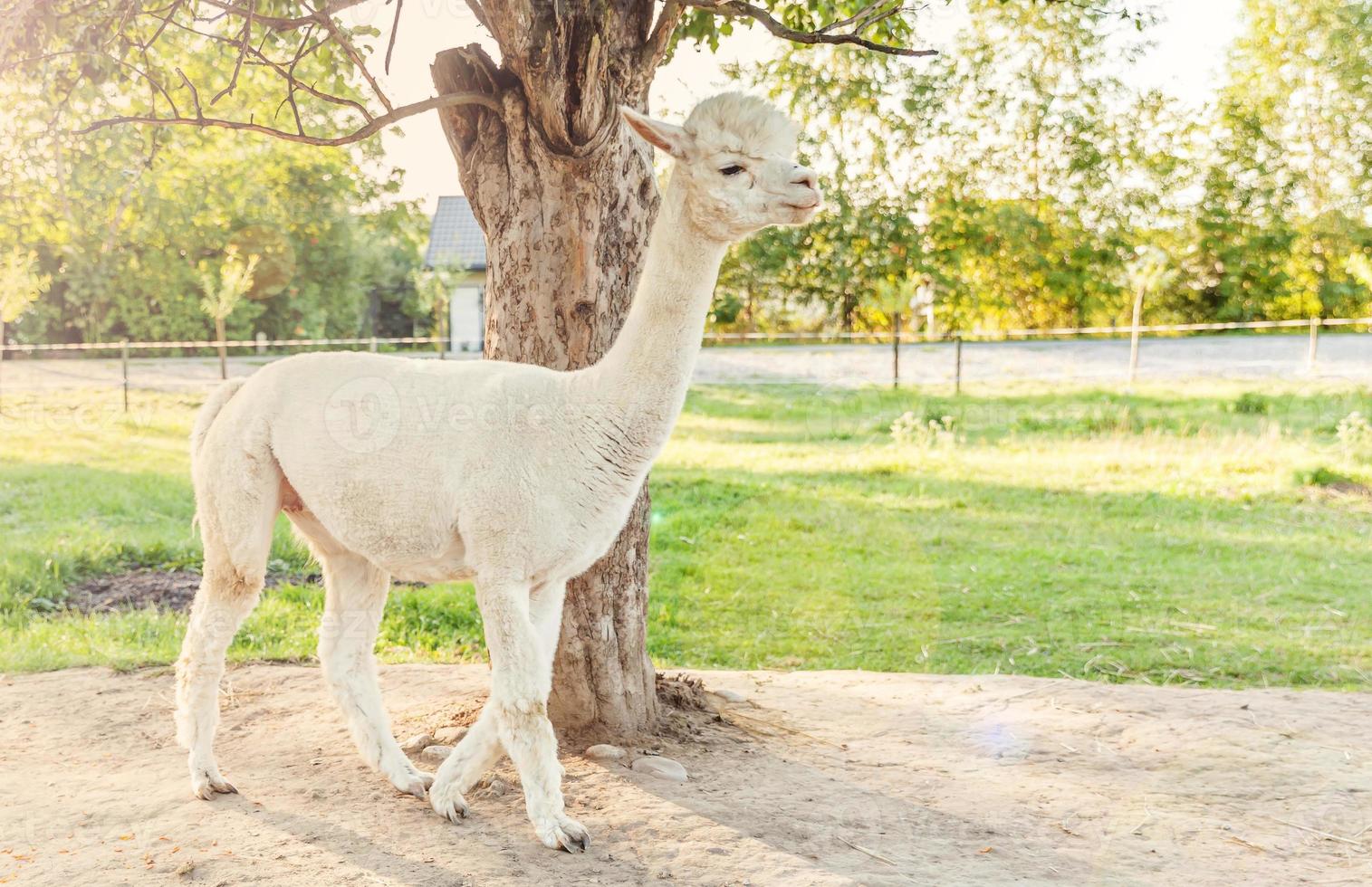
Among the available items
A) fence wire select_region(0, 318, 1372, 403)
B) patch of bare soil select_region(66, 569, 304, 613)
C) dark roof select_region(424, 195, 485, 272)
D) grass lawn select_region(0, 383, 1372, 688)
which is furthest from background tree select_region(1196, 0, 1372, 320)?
patch of bare soil select_region(66, 569, 304, 613)

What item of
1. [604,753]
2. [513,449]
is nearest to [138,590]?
[604,753]

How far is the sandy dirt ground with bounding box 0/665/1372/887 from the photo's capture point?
10.8ft

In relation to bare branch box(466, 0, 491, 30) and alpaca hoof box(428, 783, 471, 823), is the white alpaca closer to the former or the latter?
alpaca hoof box(428, 783, 471, 823)

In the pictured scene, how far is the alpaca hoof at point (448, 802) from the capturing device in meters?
3.55

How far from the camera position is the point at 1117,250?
1080 inches

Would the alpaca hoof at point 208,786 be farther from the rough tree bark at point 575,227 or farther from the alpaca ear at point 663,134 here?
the alpaca ear at point 663,134

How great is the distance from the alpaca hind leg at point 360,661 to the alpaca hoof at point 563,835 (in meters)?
0.67

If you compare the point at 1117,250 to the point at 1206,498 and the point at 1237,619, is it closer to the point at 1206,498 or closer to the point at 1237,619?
the point at 1206,498

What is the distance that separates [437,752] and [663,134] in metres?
2.49

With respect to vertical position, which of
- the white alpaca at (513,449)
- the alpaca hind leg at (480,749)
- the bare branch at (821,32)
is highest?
the bare branch at (821,32)

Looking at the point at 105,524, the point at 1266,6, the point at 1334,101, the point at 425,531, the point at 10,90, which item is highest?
the point at 1266,6

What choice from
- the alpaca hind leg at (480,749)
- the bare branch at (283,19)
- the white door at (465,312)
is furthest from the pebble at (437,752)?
the white door at (465,312)

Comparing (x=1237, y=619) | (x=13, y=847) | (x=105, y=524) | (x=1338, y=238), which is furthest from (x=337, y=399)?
(x=1338, y=238)

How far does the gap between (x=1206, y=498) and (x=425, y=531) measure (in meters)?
8.64
